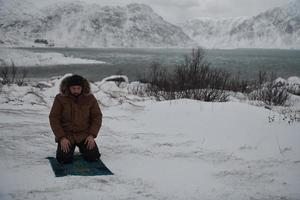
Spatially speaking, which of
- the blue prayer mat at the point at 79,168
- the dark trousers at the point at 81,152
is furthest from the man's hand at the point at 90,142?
the blue prayer mat at the point at 79,168

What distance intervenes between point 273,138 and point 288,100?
9789 mm

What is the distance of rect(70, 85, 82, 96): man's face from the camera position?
466 centimetres

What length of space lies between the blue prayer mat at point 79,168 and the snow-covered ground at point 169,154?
97mm

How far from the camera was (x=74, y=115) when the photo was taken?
473 centimetres

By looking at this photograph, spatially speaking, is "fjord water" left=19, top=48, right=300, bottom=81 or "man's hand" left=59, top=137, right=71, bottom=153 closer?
"man's hand" left=59, top=137, right=71, bottom=153

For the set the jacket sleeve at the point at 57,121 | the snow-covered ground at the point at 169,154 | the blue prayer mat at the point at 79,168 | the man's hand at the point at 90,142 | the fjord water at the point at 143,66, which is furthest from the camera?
the fjord water at the point at 143,66

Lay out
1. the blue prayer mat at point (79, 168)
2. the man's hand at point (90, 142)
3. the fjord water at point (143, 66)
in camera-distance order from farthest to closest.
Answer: the fjord water at point (143, 66) < the man's hand at point (90, 142) < the blue prayer mat at point (79, 168)

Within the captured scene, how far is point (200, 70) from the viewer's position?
41.9 feet

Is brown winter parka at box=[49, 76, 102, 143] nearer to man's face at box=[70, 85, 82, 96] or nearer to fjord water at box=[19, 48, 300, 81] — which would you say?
man's face at box=[70, 85, 82, 96]

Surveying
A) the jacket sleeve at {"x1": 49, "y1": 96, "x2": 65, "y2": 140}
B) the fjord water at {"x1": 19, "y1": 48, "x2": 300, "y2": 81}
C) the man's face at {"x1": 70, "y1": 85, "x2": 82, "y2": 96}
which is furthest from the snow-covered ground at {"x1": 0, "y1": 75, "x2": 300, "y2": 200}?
the fjord water at {"x1": 19, "y1": 48, "x2": 300, "y2": 81}

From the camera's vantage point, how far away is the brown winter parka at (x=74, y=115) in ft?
15.3

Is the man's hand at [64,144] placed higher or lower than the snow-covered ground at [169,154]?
higher

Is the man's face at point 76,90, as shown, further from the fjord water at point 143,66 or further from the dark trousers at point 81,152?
the fjord water at point 143,66

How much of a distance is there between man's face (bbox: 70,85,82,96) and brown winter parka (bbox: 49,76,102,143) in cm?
5
